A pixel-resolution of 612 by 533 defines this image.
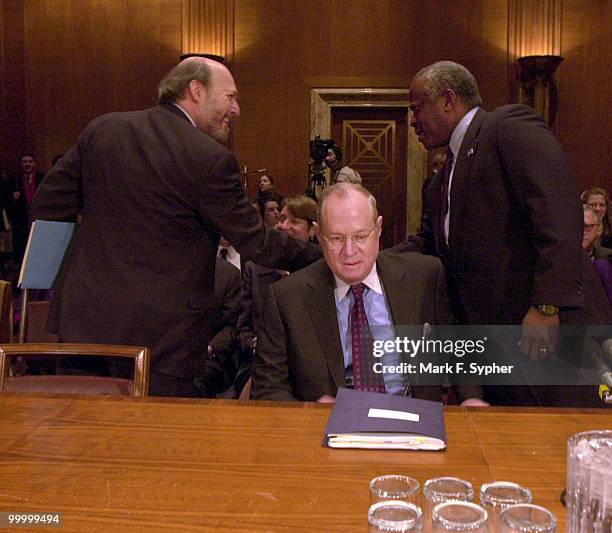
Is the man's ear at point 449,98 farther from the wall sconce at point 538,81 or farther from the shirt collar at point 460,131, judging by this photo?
the wall sconce at point 538,81

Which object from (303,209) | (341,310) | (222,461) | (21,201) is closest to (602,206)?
(303,209)

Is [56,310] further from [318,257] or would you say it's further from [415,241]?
[415,241]

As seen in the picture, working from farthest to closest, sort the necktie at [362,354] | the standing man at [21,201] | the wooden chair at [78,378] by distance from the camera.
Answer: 1. the standing man at [21,201]
2. the necktie at [362,354]
3. the wooden chair at [78,378]

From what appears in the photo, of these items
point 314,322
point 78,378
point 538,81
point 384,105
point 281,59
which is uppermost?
point 281,59

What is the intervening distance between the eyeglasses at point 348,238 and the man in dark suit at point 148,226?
15.6 inches

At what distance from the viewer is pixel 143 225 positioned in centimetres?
221

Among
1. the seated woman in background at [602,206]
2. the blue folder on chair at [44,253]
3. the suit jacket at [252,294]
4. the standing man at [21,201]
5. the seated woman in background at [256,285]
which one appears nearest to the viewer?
the blue folder on chair at [44,253]

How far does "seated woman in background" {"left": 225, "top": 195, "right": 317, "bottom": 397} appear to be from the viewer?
10.3 feet

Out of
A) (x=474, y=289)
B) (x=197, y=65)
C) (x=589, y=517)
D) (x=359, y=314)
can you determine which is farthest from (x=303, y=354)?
(x=589, y=517)

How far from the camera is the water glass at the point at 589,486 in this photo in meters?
0.79

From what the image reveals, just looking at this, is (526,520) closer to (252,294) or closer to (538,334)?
(538,334)

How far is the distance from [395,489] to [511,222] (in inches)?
55.3

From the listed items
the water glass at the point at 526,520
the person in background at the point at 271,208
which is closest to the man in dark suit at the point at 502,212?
the water glass at the point at 526,520

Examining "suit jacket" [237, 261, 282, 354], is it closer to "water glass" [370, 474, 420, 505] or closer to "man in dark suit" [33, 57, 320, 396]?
"man in dark suit" [33, 57, 320, 396]
